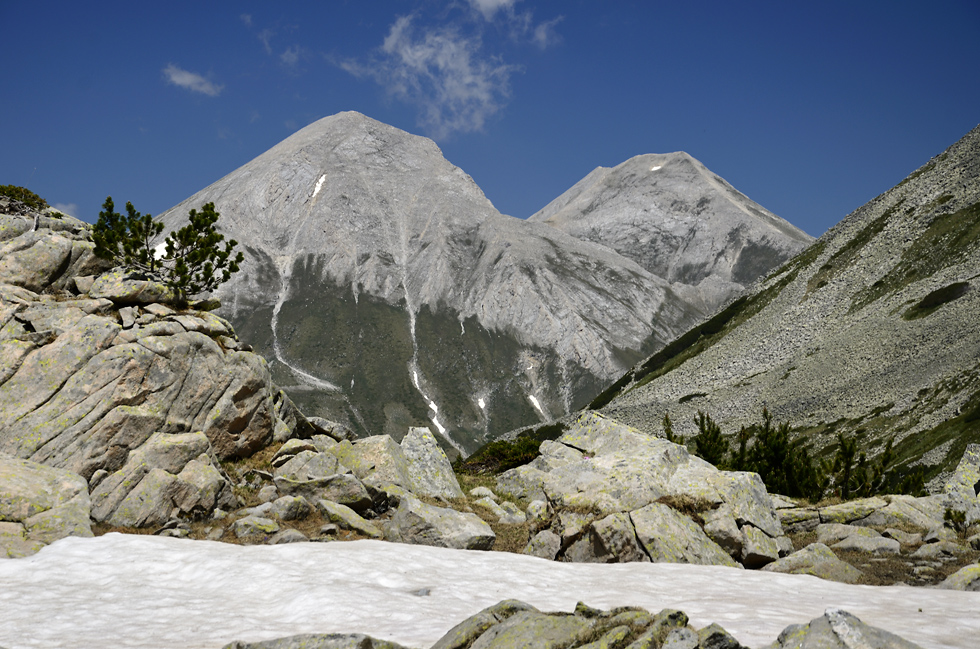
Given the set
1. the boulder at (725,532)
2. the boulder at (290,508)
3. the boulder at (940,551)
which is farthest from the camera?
the boulder at (290,508)

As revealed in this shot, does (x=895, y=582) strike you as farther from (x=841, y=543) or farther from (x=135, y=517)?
(x=135, y=517)

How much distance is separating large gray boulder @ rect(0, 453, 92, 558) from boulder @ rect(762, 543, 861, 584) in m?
19.2

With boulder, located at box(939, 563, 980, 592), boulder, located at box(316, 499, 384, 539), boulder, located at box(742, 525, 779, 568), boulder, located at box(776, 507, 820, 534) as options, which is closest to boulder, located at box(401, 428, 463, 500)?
boulder, located at box(316, 499, 384, 539)

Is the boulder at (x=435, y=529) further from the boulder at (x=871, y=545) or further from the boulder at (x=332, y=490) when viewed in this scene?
the boulder at (x=871, y=545)

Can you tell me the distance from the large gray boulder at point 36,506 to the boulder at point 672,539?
15645 millimetres

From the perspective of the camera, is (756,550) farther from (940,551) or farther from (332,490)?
(332,490)

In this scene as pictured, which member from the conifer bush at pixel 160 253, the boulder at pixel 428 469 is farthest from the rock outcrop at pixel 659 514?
the conifer bush at pixel 160 253

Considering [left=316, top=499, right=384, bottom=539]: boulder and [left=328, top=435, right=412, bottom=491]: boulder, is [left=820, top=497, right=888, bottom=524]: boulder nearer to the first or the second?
[left=328, top=435, right=412, bottom=491]: boulder

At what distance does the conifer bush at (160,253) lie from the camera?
86.3ft

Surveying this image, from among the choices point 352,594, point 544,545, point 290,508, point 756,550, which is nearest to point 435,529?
point 544,545

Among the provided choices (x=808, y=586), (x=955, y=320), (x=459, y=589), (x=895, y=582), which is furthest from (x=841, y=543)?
(x=955, y=320)

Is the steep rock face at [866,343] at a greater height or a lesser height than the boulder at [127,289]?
greater

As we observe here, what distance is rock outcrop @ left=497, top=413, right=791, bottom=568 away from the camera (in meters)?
18.3

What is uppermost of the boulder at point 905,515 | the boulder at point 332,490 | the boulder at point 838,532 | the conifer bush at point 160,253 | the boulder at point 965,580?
the conifer bush at point 160,253
